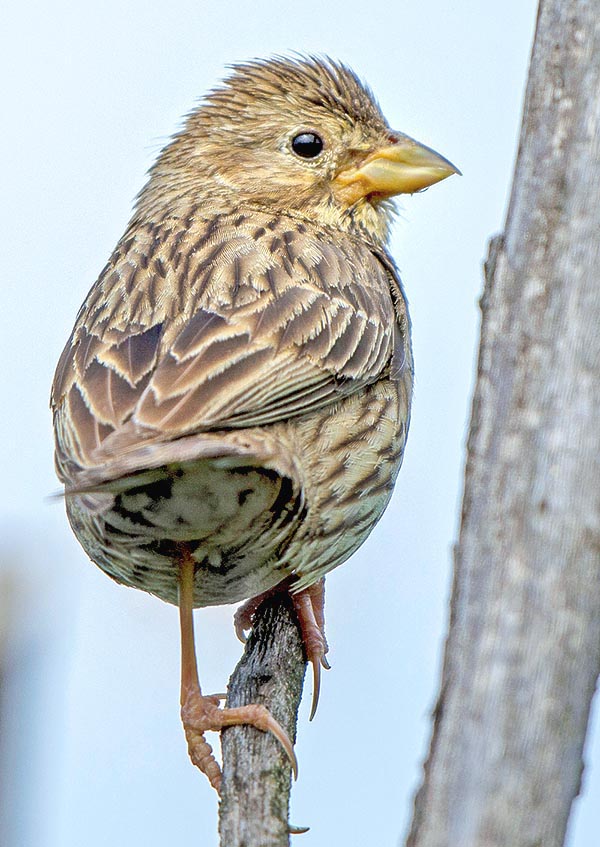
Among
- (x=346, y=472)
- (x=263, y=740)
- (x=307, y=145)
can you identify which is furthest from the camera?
(x=307, y=145)

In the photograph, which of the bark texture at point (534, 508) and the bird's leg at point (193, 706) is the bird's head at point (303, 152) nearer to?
the bird's leg at point (193, 706)

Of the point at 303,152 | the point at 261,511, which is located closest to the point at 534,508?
the point at 261,511

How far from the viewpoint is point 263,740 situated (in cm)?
361

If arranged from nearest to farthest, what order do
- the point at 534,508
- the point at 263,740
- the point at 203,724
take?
the point at 534,508 < the point at 263,740 < the point at 203,724

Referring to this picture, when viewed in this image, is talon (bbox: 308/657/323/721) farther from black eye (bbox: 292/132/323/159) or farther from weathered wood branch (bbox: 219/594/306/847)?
black eye (bbox: 292/132/323/159)

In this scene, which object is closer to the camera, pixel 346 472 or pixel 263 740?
pixel 263 740

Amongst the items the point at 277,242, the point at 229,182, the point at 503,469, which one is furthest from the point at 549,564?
the point at 229,182

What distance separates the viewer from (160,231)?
492cm

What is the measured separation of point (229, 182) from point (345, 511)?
5.90 ft

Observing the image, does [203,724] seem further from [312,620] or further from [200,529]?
[312,620]

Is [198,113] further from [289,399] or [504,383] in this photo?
[504,383]

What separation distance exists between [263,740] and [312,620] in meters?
1.04

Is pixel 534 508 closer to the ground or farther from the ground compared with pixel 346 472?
closer to the ground

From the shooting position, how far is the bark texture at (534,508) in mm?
2006
